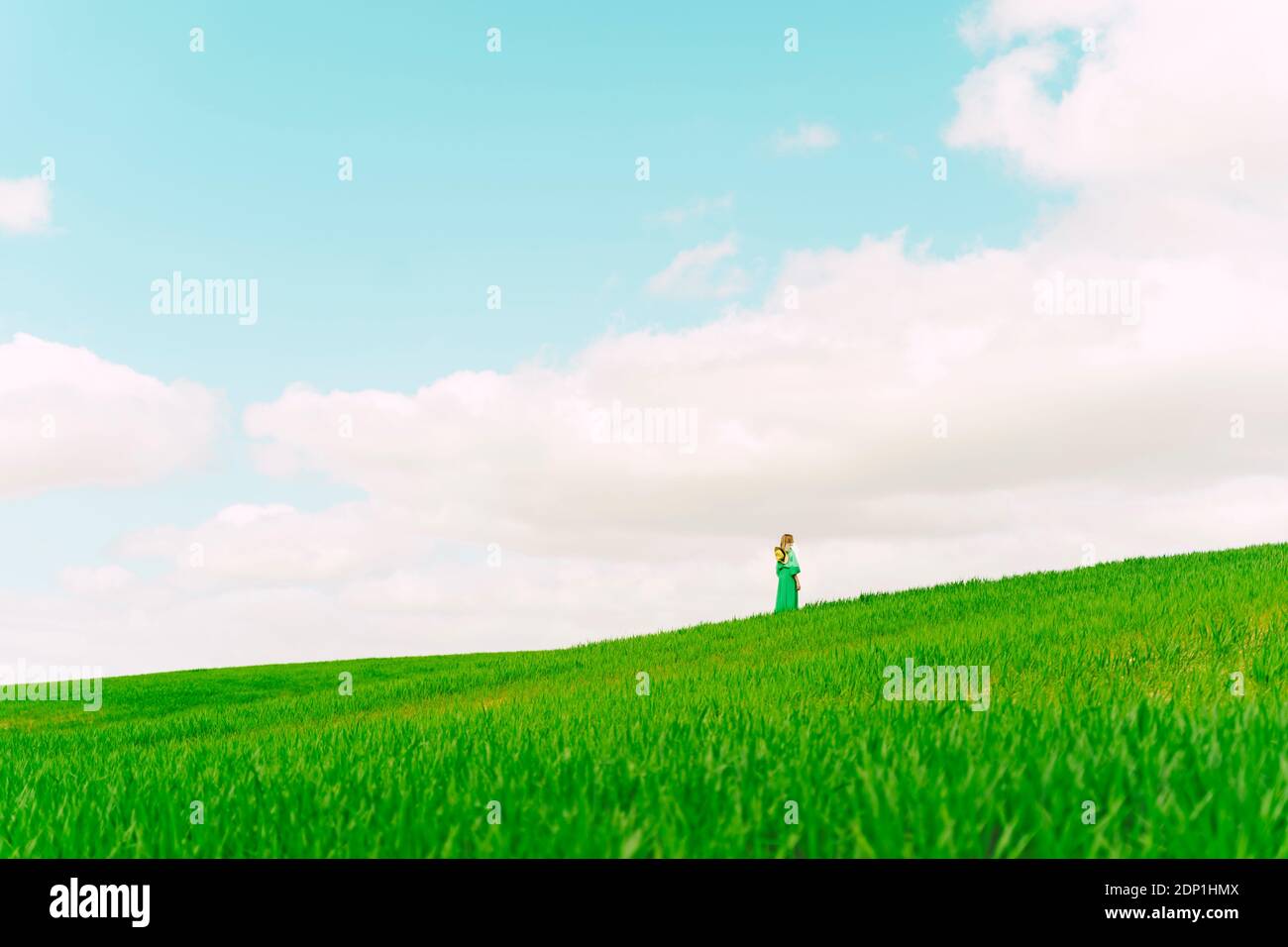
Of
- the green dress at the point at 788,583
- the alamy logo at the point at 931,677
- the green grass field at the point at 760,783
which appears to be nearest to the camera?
the green grass field at the point at 760,783

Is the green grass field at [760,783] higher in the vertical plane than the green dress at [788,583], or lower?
lower

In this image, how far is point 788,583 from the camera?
80.4 ft

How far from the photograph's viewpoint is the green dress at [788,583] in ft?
79.6
